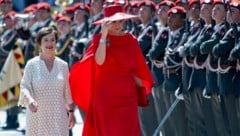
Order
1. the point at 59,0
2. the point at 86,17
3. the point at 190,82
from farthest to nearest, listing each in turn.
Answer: the point at 59,0
the point at 86,17
the point at 190,82

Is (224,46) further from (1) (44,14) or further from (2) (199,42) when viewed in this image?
(1) (44,14)

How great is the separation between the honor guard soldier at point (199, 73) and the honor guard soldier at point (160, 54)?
0.76 m

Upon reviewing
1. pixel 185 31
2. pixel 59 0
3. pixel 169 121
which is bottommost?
pixel 169 121

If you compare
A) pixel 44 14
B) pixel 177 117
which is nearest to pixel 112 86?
pixel 177 117

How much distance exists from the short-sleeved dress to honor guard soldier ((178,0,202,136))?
2527 mm

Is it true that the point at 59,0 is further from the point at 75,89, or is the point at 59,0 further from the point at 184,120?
the point at 75,89

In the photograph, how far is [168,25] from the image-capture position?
14469mm

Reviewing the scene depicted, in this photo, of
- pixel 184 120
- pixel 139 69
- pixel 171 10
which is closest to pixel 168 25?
pixel 171 10

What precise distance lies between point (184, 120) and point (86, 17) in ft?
12.6

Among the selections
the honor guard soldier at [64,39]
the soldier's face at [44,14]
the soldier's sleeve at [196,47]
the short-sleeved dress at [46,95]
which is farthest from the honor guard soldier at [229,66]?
the soldier's face at [44,14]

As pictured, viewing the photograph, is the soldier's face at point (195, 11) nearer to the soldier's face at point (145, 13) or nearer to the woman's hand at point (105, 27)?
the soldier's face at point (145, 13)

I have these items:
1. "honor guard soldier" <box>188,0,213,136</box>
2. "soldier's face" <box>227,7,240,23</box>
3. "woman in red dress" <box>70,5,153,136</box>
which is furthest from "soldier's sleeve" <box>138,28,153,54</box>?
"woman in red dress" <box>70,5,153,136</box>

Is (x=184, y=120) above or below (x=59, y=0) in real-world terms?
below

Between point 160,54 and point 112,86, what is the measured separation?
294cm
